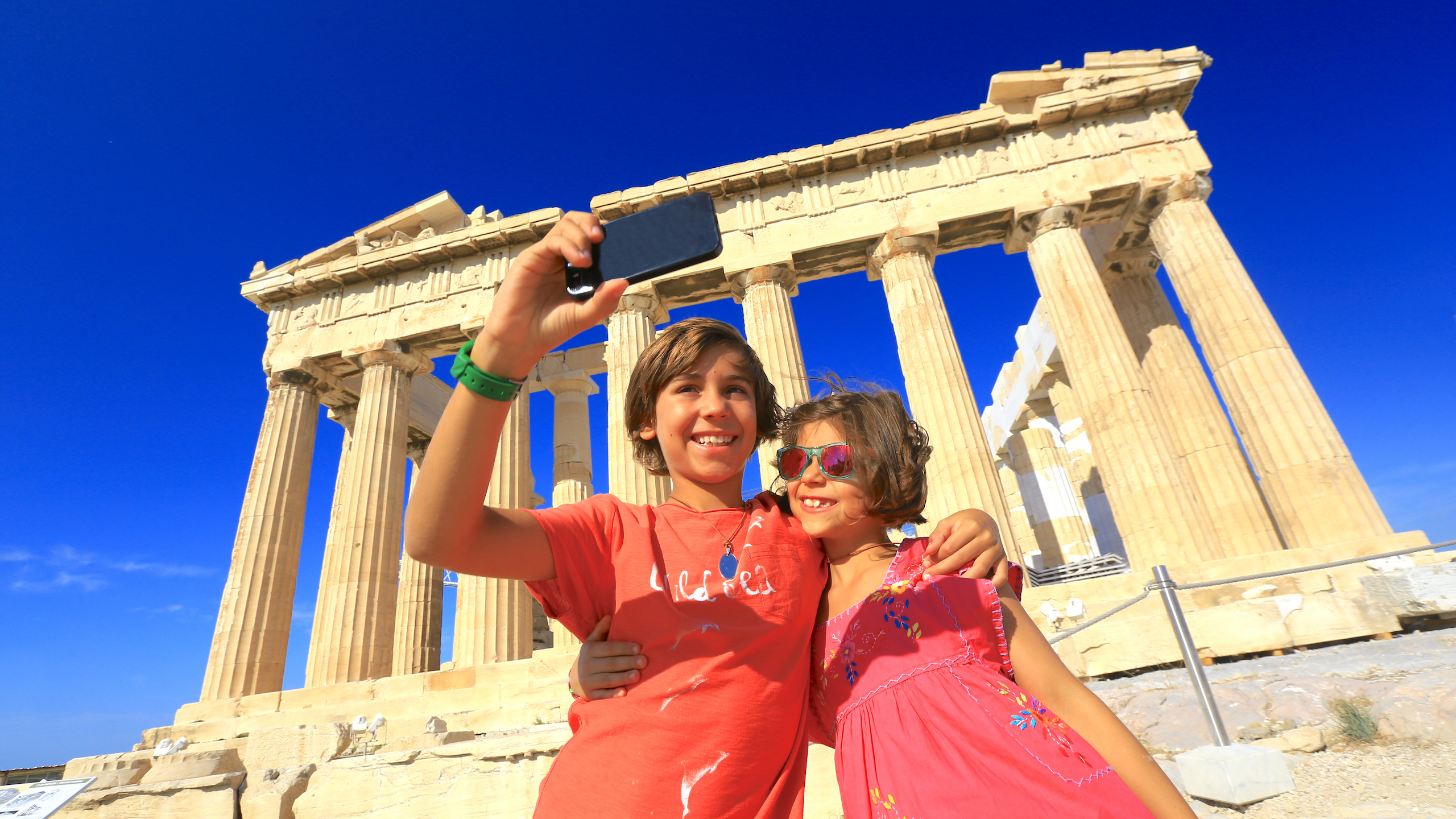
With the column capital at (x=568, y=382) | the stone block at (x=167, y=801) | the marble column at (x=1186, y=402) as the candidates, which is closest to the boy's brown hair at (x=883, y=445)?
the stone block at (x=167, y=801)

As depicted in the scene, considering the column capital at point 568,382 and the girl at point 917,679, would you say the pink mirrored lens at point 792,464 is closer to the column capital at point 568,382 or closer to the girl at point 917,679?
the girl at point 917,679

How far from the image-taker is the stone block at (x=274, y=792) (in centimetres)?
531

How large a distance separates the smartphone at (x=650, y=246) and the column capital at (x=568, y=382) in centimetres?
1688

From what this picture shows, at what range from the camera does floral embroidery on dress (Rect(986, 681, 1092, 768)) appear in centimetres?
139

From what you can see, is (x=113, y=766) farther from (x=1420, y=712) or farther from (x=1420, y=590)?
(x=1420, y=590)

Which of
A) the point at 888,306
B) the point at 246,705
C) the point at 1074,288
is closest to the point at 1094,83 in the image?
the point at 1074,288

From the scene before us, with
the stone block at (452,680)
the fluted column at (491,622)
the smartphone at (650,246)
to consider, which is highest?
the fluted column at (491,622)

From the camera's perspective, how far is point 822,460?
1.98 m

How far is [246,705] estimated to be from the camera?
1105 centimetres

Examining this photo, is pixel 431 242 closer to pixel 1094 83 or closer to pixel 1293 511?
pixel 1094 83

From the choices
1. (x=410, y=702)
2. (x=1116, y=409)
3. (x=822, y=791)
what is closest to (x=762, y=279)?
(x=1116, y=409)

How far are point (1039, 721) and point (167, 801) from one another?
7969 millimetres

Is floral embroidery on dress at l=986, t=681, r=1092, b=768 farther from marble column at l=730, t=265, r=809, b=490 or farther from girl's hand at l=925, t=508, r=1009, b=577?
marble column at l=730, t=265, r=809, b=490

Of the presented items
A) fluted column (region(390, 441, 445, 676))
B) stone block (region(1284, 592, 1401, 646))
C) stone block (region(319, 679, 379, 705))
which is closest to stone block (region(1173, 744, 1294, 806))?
stone block (region(1284, 592, 1401, 646))
